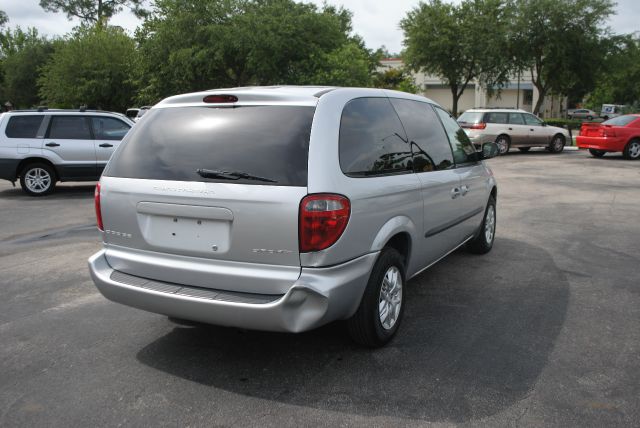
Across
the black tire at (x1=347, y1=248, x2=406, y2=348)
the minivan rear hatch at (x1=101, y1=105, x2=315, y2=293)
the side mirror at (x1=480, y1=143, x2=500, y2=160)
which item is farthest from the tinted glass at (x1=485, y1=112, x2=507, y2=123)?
the minivan rear hatch at (x1=101, y1=105, x2=315, y2=293)

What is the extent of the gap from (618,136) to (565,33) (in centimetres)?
1407

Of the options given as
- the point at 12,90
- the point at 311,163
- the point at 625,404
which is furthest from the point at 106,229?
the point at 12,90

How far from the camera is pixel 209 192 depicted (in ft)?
10.6

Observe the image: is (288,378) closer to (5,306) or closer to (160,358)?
(160,358)

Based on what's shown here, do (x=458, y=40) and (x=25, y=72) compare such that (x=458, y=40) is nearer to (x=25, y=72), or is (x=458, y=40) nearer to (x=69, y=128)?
(x=69, y=128)

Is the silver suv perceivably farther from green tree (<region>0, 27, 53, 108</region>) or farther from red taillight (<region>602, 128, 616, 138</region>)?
green tree (<region>0, 27, 53, 108</region>)

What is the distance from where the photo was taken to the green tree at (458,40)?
1324 inches

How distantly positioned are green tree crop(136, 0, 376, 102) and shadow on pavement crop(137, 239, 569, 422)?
27.5 metres

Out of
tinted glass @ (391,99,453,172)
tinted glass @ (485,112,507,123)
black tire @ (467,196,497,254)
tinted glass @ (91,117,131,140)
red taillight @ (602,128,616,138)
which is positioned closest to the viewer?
tinted glass @ (391,99,453,172)

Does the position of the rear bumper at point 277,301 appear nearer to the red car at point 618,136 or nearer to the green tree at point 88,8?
the red car at point 618,136

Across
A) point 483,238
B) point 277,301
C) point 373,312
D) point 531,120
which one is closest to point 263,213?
point 277,301

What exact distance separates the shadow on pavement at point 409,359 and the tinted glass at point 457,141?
1.32 metres

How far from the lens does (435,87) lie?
6475 centimetres

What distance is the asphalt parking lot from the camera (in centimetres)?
298
